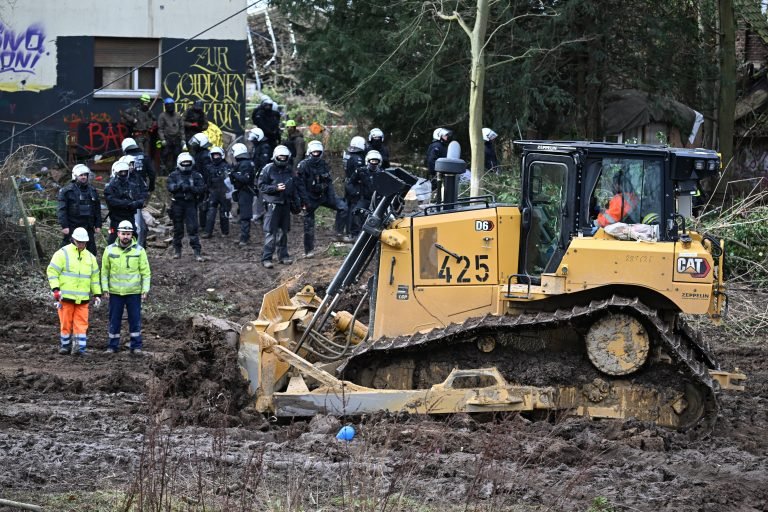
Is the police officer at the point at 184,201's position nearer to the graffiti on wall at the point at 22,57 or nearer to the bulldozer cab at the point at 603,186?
the graffiti on wall at the point at 22,57

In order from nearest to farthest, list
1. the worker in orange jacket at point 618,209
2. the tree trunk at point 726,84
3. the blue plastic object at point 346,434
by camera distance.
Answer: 1. the blue plastic object at point 346,434
2. the worker in orange jacket at point 618,209
3. the tree trunk at point 726,84

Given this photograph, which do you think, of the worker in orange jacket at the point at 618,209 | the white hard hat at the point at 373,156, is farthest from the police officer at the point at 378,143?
the worker in orange jacket at the point at 618,209

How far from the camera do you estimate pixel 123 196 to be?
18.9 metres

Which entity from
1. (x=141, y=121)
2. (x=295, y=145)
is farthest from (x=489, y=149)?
(x=141, y=121)

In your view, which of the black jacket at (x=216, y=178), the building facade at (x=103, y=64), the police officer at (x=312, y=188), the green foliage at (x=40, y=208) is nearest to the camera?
the police officer at (x=312, y=188)

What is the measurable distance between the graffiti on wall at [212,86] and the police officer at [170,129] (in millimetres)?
1479

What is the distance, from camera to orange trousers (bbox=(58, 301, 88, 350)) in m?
14.9

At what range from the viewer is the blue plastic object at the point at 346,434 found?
10436 millimetres

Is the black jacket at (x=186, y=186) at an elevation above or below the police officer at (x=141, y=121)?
below

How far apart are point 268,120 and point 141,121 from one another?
8.50 feet

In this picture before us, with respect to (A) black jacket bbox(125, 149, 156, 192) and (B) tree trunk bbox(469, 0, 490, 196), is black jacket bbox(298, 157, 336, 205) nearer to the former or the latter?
(A) black jacket bbox(125, 149, 156, 192)

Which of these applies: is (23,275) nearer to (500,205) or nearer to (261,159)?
(261,159)

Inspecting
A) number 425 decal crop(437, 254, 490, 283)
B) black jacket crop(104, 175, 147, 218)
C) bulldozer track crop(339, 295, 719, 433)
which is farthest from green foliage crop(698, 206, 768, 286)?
black jacket crop(104, 175, 147, 218)

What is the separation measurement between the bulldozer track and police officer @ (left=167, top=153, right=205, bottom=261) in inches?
384
